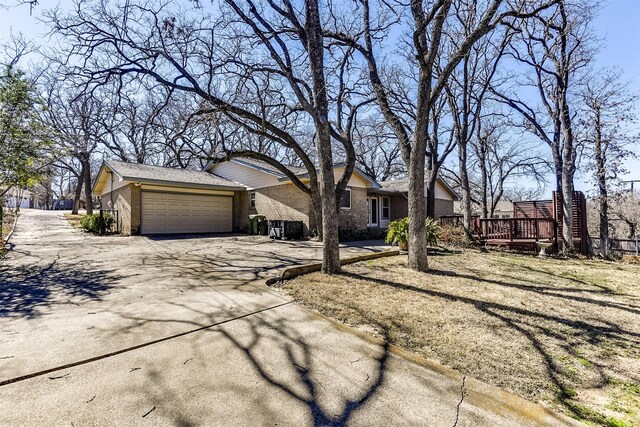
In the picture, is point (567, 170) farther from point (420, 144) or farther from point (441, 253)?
point (420, 144)

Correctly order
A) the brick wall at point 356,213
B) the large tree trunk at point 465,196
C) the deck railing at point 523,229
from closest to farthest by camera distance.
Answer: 1. the deck railing at point 523,229
2. the large tree trunk at point 465,196
3. the brick wall at point 356,213

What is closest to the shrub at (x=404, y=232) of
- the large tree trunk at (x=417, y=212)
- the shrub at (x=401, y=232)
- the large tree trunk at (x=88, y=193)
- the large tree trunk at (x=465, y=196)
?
the shrub at (x=401, y=232)

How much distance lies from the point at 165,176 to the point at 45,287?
11.2 m

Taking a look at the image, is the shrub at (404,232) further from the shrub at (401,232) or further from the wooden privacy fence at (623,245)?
the wooden privacy fence at (623,245)

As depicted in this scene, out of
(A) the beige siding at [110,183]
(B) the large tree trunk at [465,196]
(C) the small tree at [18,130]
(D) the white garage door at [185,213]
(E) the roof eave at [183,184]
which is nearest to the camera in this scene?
(C) the small tree at [18,130]

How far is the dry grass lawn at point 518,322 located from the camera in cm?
243

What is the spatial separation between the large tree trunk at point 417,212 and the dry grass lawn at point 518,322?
39 centimetres

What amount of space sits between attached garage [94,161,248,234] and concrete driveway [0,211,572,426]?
35.7 feet

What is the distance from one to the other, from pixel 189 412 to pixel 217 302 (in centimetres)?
242

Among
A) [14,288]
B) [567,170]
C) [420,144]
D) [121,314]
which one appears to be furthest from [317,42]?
[567,170]

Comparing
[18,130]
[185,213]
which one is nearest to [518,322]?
[18,130]

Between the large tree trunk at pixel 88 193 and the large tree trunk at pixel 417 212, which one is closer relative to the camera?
the large tree trunk at pixel 417 212

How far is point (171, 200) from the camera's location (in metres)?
15.7

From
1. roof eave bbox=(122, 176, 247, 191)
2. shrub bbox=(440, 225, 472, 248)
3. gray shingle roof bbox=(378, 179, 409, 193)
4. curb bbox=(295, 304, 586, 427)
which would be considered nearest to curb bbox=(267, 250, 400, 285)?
curb bbox=(295, 304, 586, 427)
